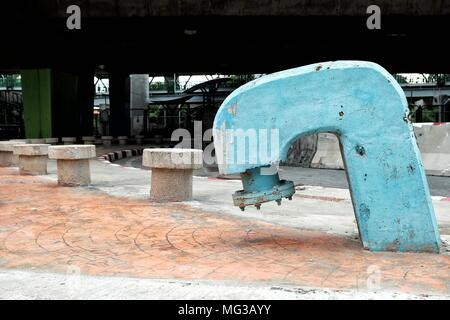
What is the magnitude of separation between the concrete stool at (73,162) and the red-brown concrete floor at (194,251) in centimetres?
219

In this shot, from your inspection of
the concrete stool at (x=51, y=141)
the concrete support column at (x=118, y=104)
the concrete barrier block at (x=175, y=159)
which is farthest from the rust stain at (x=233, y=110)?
the concrete support column at (x=118, y=104)

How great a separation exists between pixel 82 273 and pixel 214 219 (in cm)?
223

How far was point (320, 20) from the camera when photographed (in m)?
16.0

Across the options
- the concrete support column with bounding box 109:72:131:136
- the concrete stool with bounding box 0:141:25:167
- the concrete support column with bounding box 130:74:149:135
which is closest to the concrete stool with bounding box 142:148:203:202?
the concrete stool with bounding box 0:141:25:167

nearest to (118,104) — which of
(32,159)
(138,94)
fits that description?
(138,94)

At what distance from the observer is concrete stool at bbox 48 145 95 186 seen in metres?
8.23

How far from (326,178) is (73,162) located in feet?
18.4

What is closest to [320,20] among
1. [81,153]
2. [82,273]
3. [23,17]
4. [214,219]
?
[23,17]

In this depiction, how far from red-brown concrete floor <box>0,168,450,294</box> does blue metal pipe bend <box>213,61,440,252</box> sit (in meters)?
0.23

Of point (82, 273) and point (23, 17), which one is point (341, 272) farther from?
point (23, 17)

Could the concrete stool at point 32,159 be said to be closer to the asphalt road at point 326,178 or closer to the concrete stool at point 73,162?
the concrete stool at point 73,162

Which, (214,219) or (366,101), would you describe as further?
(214,219)

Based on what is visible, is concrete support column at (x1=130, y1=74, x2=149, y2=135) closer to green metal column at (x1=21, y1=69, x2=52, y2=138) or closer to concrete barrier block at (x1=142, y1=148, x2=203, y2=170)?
green metal column at (x1=21, y1=69, x2=52, y2=138)

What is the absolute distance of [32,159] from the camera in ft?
34.5
